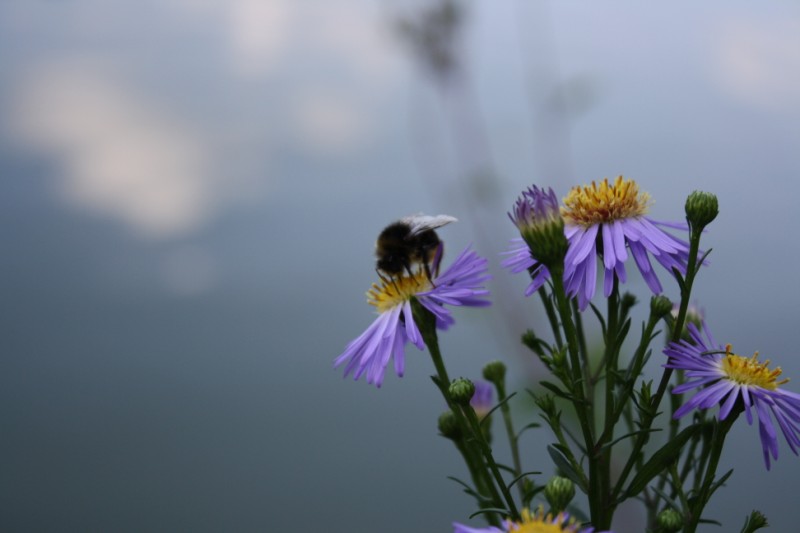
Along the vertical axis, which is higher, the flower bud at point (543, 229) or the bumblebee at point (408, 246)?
the bumblebee at point (408, 246)

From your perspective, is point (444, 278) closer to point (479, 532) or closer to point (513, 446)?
point (513, 446)

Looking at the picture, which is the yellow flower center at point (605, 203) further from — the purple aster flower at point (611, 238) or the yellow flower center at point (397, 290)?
the yellow flower center at point (397, 290)

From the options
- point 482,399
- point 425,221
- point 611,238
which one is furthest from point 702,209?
point 482,399

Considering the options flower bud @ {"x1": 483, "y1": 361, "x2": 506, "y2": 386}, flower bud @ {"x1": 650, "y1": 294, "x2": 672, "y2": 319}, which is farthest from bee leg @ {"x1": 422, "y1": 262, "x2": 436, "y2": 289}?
flower bud @ {"x1": 650, "y1": 294, "x2": 672, "y2": 319}

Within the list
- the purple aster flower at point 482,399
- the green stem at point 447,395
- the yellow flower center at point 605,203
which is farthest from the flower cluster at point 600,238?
the purple aster flower at point 482,399

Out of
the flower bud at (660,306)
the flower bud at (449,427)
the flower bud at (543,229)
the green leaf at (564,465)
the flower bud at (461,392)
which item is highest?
the flower bud at (543,229)

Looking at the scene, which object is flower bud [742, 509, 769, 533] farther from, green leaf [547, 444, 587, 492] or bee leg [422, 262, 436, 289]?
bee leg [422, 262, 436, 289]
